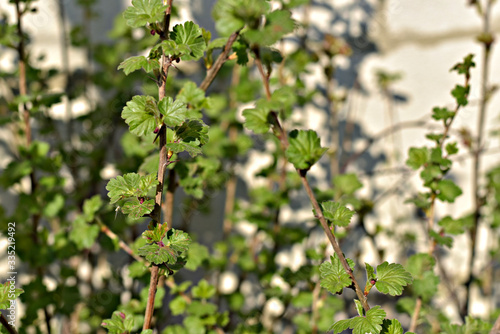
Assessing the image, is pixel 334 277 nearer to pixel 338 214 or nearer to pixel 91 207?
pixel 338 214

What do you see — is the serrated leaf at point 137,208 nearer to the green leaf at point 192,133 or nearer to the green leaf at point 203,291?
the green leaf at point 192,133

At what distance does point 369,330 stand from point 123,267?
1.13m

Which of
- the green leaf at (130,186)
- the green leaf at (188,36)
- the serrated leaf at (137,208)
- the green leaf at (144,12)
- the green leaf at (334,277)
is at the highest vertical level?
the green leaf at (144,12)

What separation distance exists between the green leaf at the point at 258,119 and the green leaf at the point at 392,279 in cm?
26

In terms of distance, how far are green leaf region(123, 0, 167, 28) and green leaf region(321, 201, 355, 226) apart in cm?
34

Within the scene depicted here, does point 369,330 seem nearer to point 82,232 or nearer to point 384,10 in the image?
point 82,232

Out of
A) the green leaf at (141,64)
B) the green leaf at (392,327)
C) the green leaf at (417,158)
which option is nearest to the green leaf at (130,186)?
the green leaf at (141,64)

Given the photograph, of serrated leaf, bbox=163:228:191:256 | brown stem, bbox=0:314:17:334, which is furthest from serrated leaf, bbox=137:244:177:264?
brown stem, bbox=0:314:17:334

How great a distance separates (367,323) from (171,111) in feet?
1.16

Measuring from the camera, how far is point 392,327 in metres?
0.60

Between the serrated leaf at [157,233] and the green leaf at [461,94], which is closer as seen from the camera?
the serrated leaf at [157,233]

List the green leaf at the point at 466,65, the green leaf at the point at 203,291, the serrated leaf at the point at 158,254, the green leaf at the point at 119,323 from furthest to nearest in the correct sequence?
the green leaf at the point at 203,291
the green leaf at the point at 466,65
the green leaf at the point at 119,323
the serrated leaf at the point at 158,254

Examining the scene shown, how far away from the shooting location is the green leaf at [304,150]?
2.14 feet

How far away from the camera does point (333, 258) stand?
0.62 meters
